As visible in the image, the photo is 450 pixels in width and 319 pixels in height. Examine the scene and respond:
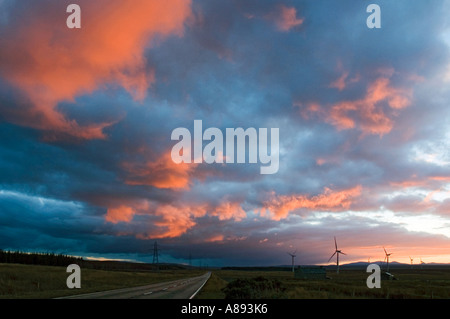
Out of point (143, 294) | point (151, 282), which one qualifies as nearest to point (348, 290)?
point (151, 282)

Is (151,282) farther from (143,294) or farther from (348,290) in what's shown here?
(143,294)

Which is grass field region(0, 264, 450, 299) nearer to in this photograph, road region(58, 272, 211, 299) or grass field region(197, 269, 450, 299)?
grass field region(197, 269, 450, 299)

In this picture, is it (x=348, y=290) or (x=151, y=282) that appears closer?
(x=348, y=290)

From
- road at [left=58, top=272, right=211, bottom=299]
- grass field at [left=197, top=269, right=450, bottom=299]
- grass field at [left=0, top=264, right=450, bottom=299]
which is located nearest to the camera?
road at [left=58, top=272, right=211, bottom=299]

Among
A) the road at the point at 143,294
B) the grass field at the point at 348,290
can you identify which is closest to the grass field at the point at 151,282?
the grass field at the point at 348,290

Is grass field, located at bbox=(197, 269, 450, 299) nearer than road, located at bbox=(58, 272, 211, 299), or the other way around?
road, located at bbox=(58, 272, 211, 299)

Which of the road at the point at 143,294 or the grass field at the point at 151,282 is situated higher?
the road at the point at 143,294

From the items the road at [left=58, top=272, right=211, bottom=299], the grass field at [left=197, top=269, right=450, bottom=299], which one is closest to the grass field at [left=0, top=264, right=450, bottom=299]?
the grass field at [left=197, top=269, right=450, bottom=299]

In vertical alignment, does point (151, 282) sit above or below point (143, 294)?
below

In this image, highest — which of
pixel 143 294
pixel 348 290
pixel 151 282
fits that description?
pixel 143 294

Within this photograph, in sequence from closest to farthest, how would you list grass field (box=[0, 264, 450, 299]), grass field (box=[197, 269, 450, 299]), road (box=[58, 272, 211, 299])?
road (box=[58, 272, 211, 299])
grass field (box=[0, 264, 450, 299])
grass field (box=[197, 269, 450, 299])

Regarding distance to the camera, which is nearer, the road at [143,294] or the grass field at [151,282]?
the road at [143,294]

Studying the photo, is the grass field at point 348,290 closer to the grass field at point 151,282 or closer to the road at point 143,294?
the grass field at point 151,282
